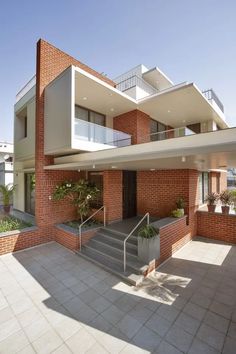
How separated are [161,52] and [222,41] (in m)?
2.61

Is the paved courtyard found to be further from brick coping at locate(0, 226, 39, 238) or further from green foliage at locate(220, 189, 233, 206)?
green foliage at locate(220, 189, 233, 206)

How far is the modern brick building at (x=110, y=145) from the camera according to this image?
21.3 ft

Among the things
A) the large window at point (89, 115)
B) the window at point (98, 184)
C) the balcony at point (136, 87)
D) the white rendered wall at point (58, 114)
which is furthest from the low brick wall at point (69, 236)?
the balcony at point (136, 87)

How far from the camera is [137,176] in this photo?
10.2m

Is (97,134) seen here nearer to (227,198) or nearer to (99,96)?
(99,96)

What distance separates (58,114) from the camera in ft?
24.1

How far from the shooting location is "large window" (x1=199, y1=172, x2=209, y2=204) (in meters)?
10.00

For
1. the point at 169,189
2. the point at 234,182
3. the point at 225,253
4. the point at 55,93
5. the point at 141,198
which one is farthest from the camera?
the point at 234,182

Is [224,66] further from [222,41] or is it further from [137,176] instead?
[137,176]

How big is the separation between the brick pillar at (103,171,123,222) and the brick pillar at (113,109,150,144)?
237cm

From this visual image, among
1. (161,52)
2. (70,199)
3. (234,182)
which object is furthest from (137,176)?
(234,182)

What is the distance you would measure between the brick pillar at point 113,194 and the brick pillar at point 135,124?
2.37 meters

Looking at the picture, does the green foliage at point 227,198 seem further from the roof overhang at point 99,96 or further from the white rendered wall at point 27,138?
the white rendered wall at point 27,138

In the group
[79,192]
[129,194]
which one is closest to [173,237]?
[129,194]
